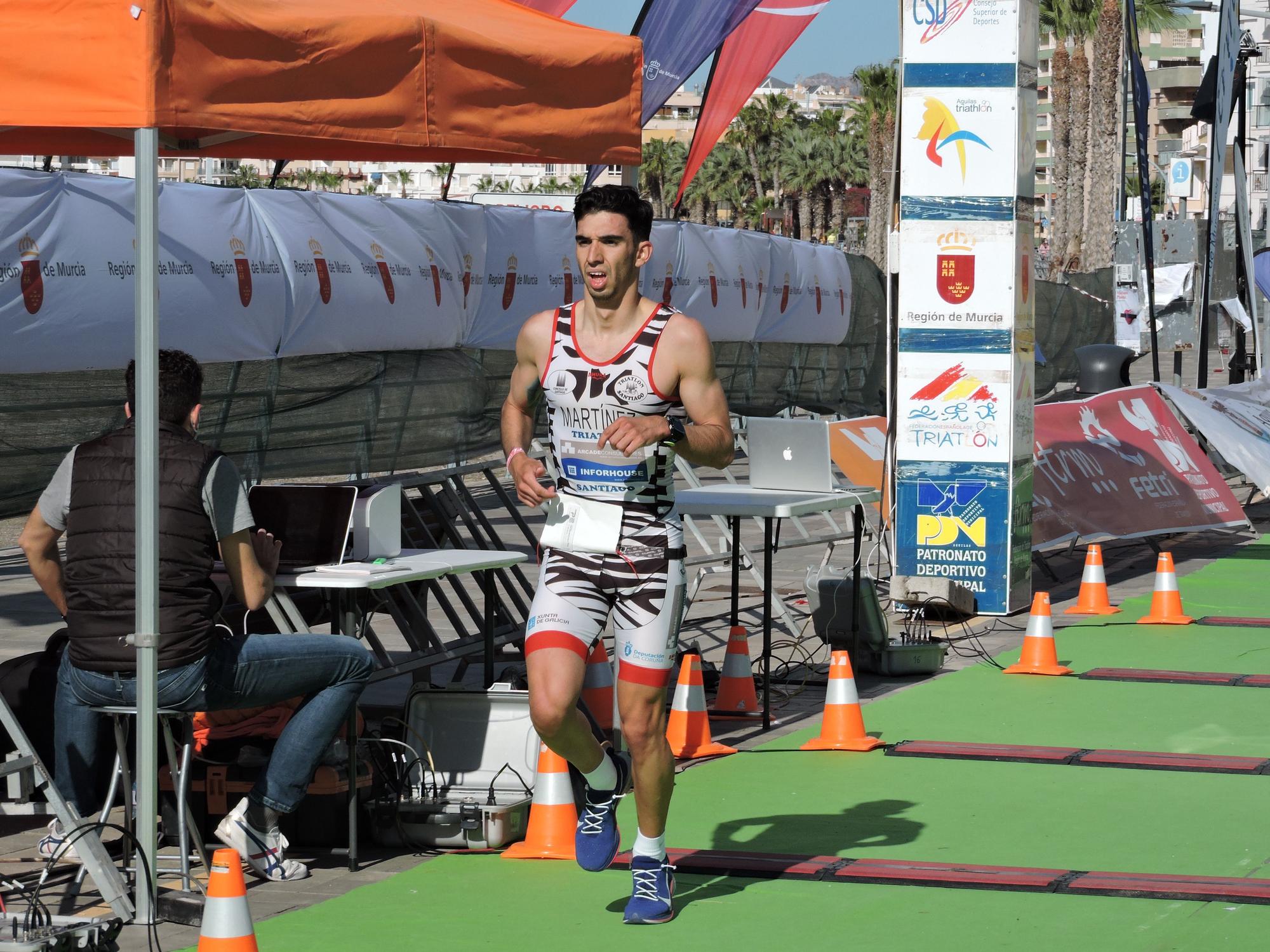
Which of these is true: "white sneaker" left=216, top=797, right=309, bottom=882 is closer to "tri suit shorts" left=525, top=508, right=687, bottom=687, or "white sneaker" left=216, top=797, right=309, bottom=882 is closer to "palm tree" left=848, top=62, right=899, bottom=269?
"tri suit shorts" left=525, top=508, right=687, bottom=687

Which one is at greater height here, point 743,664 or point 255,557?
point 255,557

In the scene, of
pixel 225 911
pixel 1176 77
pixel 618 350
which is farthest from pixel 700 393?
pixel 1176 77

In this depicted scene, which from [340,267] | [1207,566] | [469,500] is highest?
[340,267]

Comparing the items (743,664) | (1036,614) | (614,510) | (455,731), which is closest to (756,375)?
(1036,614)

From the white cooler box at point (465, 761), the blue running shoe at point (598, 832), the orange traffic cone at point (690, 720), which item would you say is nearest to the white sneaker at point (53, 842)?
the white cooler box at point (465, 761)

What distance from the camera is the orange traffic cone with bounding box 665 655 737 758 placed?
8.36m

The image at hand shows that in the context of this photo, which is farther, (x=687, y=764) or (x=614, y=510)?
(x=687, y=764)

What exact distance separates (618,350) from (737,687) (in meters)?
3.94

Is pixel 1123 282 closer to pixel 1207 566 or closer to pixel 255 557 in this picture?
pixel 1207 566

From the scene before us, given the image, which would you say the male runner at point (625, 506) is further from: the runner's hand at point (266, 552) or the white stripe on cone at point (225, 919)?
the white stripe on cone at point (225, 919)

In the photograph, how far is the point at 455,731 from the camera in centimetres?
724

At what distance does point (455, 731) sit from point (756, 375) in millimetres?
15015

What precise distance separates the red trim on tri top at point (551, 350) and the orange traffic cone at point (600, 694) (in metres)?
2.85

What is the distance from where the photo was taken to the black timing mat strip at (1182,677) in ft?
34.0
